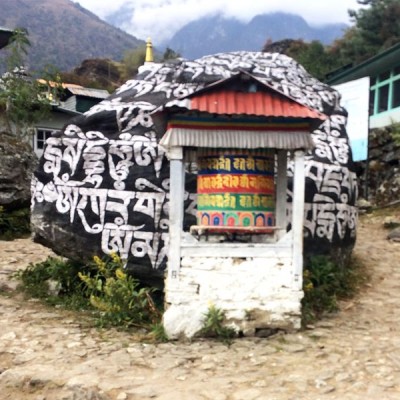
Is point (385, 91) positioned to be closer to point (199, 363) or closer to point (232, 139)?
point (232, 139)

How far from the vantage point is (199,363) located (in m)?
4.66

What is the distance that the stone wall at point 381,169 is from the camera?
14.3 meters

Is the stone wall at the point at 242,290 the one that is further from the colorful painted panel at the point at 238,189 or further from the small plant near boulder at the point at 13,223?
the small plant near boulder at the point at 13,223

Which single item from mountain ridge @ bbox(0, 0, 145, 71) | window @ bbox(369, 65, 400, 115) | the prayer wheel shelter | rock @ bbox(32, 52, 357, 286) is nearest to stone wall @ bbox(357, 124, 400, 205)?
window @ bbox(369, 65, 400, 115)

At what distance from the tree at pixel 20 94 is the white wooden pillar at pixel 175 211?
410 inches

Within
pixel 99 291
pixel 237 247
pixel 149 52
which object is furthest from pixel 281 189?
pixel 149 52

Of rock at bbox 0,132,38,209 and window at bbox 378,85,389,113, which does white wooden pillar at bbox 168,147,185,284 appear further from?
window at bbox 378,85,389,113

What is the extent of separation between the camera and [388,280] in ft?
24.7

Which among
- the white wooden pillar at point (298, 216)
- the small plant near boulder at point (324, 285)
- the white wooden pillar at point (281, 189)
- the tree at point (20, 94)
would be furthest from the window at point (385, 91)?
the white wooden pillar at point (298, 216)

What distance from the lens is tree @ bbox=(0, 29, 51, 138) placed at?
14398 millimetres

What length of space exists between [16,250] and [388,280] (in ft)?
22.1

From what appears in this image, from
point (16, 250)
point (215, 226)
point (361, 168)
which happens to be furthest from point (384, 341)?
point (361, 168)

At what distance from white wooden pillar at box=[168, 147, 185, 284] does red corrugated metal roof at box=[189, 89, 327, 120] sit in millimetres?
559

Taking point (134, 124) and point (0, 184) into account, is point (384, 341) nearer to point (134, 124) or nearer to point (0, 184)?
point (134, 124)
